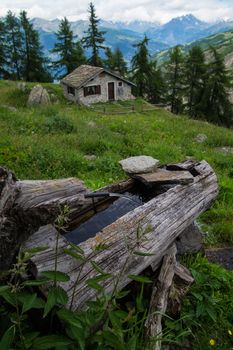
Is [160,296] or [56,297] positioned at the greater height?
[56,297]

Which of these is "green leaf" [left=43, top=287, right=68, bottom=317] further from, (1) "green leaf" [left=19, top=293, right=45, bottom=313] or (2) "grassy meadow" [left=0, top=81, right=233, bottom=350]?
(2) "grassy meadow" [left=0, top=81, right=233, bottom=350]

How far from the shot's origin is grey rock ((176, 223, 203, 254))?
5629 mm

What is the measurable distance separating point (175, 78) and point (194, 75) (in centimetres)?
523

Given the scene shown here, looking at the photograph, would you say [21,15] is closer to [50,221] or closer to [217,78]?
[217,78]

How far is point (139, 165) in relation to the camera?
578 cm

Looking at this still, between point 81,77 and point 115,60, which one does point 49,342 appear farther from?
point 115,60

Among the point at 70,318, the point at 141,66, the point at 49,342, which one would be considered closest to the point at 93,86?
the point at 141,66

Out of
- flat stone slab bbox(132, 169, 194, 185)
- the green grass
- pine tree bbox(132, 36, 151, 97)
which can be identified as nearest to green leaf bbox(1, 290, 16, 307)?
flat stone slab bbox(132, 169, 194, 185)

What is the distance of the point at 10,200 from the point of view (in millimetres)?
3439

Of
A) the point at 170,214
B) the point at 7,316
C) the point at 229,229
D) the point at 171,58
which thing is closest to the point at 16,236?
the point at 7,316

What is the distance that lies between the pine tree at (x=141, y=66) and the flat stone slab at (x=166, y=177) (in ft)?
152

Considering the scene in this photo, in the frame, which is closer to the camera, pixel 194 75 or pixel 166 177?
pixel 166 177

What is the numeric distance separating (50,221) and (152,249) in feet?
4.38

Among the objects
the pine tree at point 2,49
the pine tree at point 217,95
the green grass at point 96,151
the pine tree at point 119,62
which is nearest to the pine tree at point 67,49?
the pine tree at point 119,62
